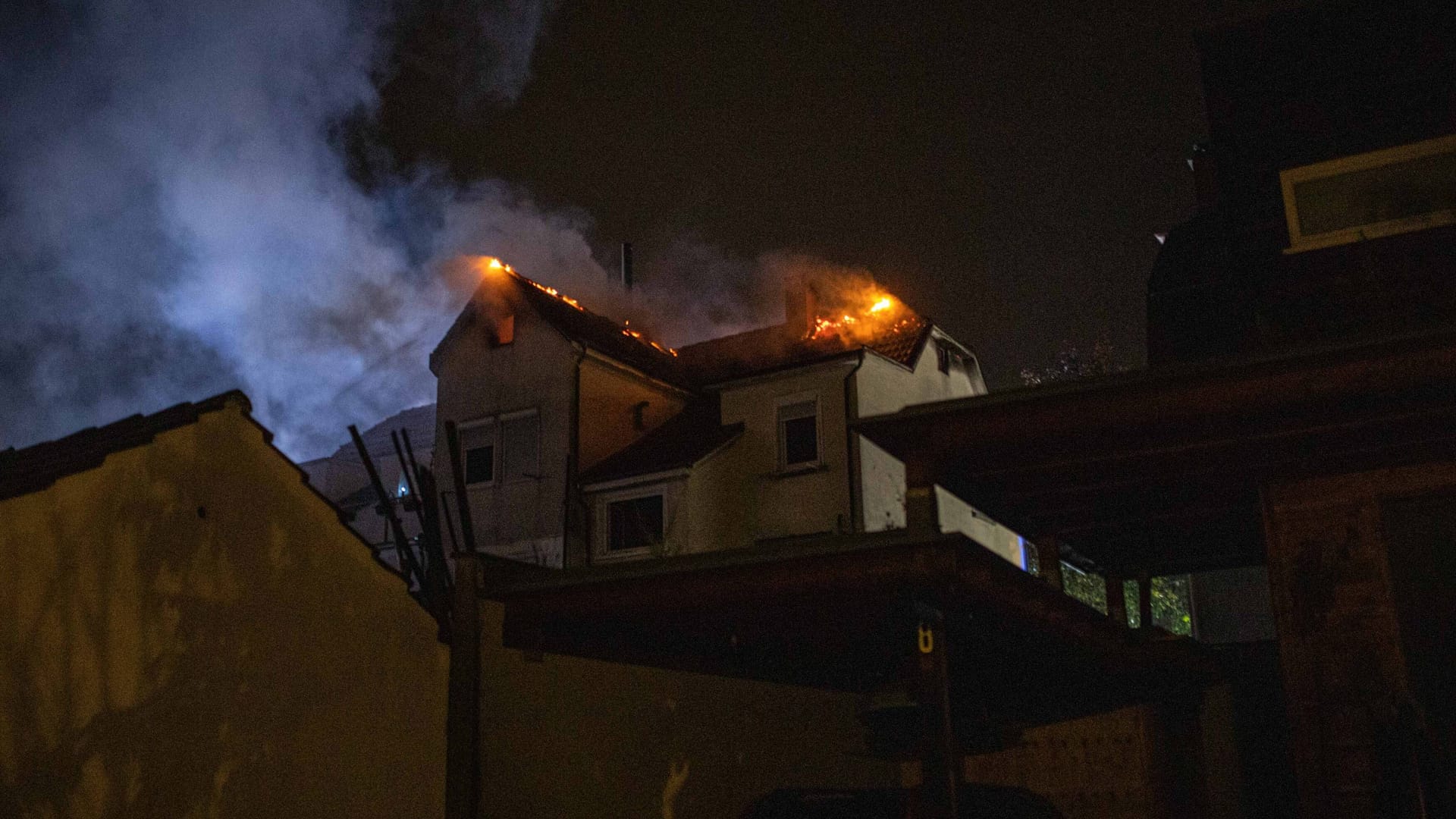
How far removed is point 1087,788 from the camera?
15.3 metres

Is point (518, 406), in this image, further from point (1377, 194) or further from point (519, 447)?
point (1377, 194)

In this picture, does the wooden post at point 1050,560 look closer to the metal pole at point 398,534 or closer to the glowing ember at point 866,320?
the metal pole at point 398,534

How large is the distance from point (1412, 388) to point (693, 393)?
24.5 m

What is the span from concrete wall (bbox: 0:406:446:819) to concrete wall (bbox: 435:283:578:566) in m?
16.1

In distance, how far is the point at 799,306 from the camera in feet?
107

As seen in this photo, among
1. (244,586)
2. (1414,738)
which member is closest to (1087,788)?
(1414,738)

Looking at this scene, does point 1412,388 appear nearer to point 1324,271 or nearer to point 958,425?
point 958,425

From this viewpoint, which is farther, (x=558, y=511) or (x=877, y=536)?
(x=558, y=511)

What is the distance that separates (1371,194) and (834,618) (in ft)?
22.6

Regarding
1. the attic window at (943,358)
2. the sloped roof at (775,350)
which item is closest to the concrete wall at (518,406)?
the sloped roof at (775,350)

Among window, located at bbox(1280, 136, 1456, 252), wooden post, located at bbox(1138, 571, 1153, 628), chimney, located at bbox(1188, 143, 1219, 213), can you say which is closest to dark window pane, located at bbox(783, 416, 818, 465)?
chimney, located at bbox(1188, 143, 1219, 213)

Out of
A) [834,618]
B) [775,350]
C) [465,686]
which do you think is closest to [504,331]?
[775,350]

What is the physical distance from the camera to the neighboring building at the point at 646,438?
27344 mm

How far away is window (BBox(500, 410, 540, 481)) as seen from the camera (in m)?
28.4
